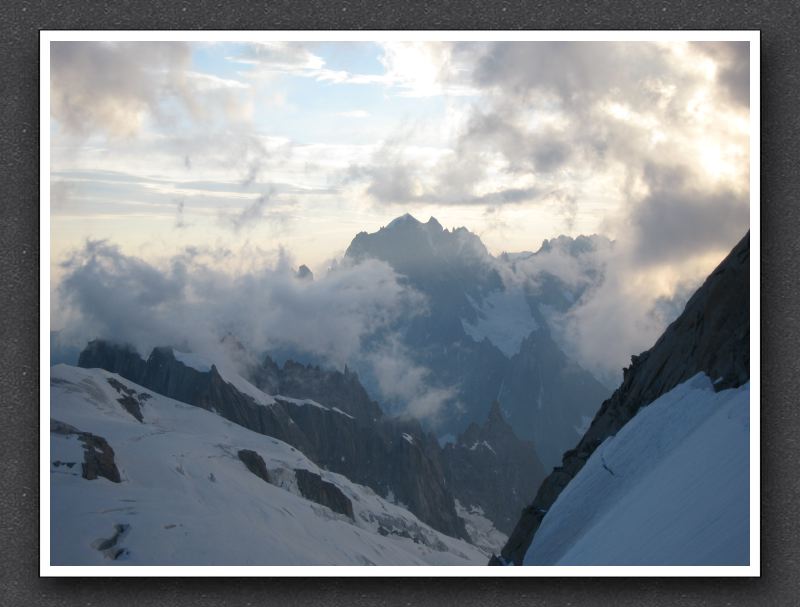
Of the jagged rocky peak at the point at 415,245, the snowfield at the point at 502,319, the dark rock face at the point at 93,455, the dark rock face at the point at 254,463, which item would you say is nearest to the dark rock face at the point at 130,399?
the dark rock face at the point at 93,455

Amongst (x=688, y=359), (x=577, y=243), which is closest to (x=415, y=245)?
(x=577, y=243)

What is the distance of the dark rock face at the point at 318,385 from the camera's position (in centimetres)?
691

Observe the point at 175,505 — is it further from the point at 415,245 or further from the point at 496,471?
the point at 415,245

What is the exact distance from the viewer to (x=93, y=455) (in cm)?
653

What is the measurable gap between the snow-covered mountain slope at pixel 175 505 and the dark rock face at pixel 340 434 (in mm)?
111

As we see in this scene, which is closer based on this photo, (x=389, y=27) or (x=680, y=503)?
(x=680, y=503)

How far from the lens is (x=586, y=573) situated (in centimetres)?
641

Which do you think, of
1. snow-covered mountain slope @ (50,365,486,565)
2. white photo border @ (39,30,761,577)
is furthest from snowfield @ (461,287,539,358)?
white photo border @ (39,30,761,577)

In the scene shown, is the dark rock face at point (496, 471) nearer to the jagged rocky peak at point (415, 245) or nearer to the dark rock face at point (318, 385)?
the dark rock face at point (318, 385)

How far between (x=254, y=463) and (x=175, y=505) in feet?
1.90

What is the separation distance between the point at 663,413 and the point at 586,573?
1.22 metres

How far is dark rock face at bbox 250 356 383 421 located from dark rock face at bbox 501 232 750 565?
4.49 ft

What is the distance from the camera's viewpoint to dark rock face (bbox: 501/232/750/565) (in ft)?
21.5

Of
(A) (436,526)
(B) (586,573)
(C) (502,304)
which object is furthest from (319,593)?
(C) (502,304)
